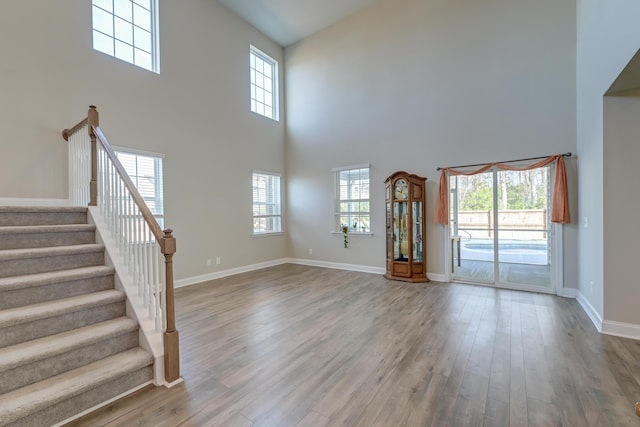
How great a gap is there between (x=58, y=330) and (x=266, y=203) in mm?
5246

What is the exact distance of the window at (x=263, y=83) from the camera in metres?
6.97

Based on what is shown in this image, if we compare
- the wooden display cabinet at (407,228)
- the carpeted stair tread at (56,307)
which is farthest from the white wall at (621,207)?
the carpeted stair tread at (56,307)

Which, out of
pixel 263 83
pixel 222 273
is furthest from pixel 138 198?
pixel 263 83

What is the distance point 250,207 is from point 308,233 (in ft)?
5.30

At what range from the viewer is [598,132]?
3.28 m

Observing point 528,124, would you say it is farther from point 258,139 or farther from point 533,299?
point 258,139

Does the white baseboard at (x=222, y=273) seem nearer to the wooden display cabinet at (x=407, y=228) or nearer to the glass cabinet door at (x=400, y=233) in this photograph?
the wooden display cabinet at (x=407, y=228)

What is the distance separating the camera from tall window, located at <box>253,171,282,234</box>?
6.93m

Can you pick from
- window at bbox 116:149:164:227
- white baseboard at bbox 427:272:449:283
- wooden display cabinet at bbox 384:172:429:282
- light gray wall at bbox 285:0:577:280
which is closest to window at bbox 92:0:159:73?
window at bbox 116:149:164:227

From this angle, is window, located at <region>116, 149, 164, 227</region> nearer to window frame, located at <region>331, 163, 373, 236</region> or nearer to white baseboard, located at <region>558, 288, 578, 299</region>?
window frame, located at <region>331, 163, 373, 236</region>

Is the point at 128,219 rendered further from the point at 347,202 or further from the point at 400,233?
the point at 347,202

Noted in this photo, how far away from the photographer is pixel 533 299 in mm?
4340

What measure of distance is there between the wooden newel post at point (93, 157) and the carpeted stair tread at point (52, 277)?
96 centimetres

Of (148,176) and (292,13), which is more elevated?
(292,13)
